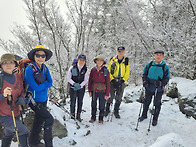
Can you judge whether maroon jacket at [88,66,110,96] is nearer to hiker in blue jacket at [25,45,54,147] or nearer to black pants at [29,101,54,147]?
hiker in blue jacket at [25,45,54,147]

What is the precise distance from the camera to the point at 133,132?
15.1 feet

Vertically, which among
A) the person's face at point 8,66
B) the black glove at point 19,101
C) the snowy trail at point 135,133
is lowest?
the snowy trail at point 135,133

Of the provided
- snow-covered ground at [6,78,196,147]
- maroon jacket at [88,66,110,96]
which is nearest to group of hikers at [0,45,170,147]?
maroon jacket at [88,66,110,96]

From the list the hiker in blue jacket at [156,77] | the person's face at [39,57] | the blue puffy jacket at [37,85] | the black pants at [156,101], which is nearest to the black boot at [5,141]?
the blue puffy jacket at [37,85]

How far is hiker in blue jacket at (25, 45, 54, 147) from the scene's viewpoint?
308 cm

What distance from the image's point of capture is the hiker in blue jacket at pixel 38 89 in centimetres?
308

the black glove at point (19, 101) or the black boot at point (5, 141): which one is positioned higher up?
the black glove at point (19, 101)

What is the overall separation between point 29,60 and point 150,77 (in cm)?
366

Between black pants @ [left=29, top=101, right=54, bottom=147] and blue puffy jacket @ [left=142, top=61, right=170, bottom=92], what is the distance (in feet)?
10.7

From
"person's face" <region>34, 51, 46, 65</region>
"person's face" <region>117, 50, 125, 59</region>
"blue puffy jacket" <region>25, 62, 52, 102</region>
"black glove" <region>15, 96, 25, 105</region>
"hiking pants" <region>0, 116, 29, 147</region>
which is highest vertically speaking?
"person's face" <region>117, 50, 125, 59</region>

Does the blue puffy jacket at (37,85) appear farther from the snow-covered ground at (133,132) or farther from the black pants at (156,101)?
the black pants at (156,101)

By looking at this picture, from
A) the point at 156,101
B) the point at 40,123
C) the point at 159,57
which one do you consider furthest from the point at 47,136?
the point at 159,57

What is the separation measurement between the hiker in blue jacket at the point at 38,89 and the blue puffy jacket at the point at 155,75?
3201 mm

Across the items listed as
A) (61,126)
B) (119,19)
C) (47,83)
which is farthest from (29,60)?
(119,19)
